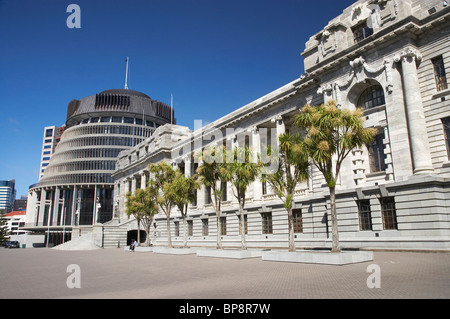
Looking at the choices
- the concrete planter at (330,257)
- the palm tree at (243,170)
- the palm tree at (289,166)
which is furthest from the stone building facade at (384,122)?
the concrete planter at (330,257)

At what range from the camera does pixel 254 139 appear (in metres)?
40.3

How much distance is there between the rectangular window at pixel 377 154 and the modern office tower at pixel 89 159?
77135mm

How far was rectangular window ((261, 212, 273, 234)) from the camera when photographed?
1415 inches

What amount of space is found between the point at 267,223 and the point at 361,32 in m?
20.7

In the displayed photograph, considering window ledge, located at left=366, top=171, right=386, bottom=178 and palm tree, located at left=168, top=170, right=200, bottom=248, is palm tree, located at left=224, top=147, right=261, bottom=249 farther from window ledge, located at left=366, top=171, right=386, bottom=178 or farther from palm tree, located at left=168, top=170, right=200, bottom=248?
palm tree, located at left=168, top=170, right=200, bottom=248

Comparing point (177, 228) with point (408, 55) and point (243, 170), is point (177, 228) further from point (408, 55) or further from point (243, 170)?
point (408, 55)

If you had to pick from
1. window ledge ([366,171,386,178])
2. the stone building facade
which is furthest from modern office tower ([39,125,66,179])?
window ledge ([366,171,386,178])

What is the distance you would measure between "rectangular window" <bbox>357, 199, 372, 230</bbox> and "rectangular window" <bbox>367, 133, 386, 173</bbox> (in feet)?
9.00

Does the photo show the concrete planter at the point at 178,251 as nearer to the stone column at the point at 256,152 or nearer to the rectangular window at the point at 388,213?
the stone column at the point at 256,152

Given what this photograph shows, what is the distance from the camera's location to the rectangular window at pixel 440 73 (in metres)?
23.7

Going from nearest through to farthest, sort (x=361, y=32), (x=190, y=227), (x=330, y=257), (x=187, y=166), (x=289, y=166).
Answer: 1. (x=330, y=257)
2. (x=289, y=166)
3. (x=361, y=32)
4. (x=190, y=227)
5. (x=187, y=166)

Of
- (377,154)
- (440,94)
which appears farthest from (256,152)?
(440,94)

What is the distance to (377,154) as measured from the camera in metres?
26.5

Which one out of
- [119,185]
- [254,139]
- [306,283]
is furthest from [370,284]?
[119,185]
